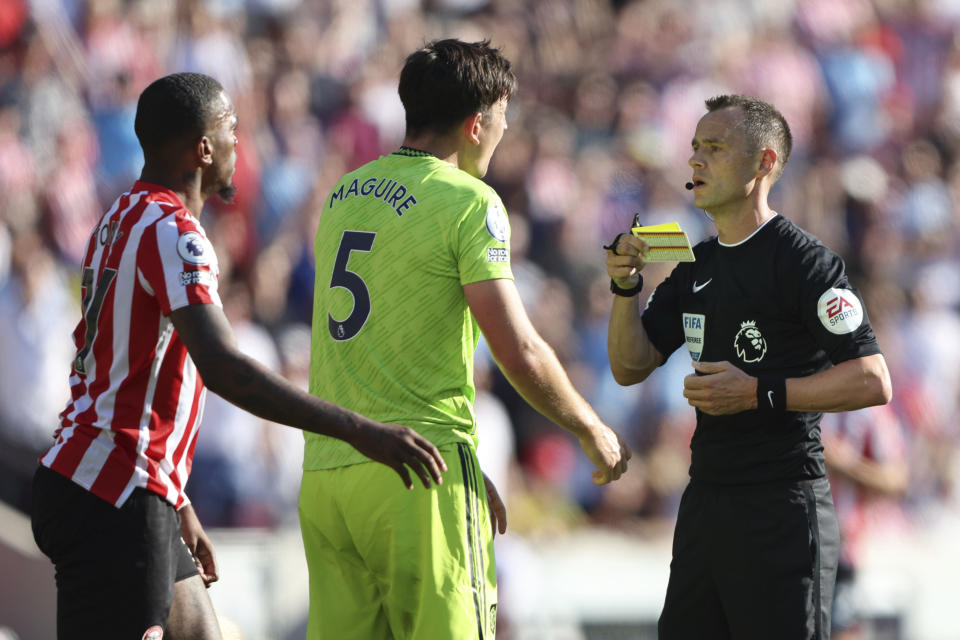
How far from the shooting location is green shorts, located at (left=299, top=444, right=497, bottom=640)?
341 cm

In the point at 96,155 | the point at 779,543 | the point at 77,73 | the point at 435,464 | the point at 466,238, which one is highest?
the point at 77,73

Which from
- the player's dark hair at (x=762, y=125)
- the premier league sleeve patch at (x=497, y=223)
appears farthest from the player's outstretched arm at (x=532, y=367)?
the player's dark hair at (x=762, y=125)

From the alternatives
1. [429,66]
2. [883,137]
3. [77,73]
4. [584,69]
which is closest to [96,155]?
[77,73]

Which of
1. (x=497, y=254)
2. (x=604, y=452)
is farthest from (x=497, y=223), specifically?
(x=604, y=452)

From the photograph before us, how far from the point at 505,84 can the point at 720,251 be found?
1011mm

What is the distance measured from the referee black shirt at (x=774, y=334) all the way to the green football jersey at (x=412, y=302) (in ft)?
3.09

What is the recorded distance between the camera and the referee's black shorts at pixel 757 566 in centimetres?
383

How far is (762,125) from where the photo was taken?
13.8 ft

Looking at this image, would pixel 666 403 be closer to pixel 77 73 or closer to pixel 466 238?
pixel 77 73

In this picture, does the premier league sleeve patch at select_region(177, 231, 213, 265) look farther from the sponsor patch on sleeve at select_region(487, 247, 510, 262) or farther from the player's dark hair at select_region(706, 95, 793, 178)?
the player's dark hair at select_region(706, 95, 793, 178)

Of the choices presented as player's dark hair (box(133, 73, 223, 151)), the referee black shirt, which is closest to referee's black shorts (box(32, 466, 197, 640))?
player's dark hair (box(133, 73, 223, 151))

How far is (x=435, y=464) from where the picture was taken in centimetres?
298

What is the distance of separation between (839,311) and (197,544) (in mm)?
2238

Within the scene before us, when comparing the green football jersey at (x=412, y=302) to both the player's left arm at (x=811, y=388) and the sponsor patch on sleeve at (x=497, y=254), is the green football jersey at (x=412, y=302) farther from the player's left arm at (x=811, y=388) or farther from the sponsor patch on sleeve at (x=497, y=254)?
the player's left arm at (x=811, y=388)
